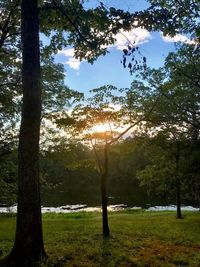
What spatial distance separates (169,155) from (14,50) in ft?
52.4

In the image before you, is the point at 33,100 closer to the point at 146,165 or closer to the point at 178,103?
the point at 178,103

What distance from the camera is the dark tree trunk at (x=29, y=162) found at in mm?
10250

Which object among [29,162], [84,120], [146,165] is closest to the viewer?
[29,162]

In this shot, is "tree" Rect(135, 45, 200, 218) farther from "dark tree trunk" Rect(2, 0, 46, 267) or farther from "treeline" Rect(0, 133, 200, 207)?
"dark tree trunk" Rect(2, 0, 46, 267)

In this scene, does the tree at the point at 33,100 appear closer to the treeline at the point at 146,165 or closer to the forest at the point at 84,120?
the forest at the point at 84,120

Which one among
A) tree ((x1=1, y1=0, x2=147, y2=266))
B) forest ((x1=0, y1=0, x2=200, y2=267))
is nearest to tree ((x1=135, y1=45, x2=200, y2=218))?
forest ((x1=0, y1=0, x2=200, y2=267))

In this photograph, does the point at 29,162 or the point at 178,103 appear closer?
the point at 29,162

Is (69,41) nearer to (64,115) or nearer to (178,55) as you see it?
(64,115)

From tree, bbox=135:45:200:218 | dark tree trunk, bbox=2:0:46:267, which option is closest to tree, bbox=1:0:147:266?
dark tree trunk, bbox=2:0:46:267

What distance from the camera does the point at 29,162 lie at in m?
10.6

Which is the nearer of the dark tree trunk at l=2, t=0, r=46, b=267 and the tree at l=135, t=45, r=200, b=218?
the dark tree trunk at l=2, t=0, r=46, b=267

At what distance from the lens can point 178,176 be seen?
94.2 ft

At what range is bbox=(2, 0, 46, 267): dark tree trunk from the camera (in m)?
10.2

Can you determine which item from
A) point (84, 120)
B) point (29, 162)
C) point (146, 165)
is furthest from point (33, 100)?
point (146, 165)
